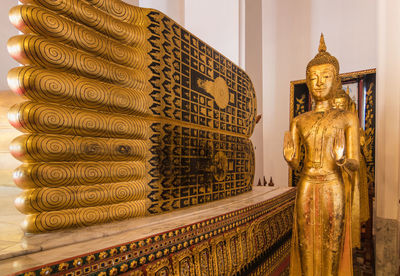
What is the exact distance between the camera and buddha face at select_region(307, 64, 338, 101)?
101 centimetres

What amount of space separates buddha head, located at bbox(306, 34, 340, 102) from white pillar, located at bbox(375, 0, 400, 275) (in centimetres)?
103

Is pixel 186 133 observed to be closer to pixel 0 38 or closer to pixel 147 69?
pixel 147 69

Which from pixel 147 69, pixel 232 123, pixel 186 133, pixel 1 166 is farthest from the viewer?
pixel 232 123

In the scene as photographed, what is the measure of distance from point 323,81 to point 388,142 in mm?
1130

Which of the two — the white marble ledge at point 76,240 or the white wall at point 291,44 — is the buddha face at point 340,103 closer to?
the white wall at point 291,44

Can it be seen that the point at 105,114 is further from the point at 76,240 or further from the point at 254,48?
the point at 254,48

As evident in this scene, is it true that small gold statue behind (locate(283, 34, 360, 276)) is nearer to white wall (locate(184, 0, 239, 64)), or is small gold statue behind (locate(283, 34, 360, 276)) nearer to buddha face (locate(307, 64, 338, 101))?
buddha face (locate(307, 64, 338, 101))

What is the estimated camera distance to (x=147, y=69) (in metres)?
0.89

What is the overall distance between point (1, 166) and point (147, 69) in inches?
36.9

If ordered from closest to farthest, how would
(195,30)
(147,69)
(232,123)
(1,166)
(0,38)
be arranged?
(147,69), (1,166), (232,123), (0,38), (195,30)

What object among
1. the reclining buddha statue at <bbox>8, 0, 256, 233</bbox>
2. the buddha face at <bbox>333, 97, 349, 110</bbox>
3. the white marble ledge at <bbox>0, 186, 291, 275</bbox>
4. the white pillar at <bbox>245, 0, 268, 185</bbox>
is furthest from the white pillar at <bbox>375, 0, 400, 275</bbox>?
the white marble ledge at <bbox>0, 186, 291, 275</bbox>

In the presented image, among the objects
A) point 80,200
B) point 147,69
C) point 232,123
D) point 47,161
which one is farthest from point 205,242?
point 232,123

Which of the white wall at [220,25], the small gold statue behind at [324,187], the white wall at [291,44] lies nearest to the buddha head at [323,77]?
the small gold statue behind at [324,187]

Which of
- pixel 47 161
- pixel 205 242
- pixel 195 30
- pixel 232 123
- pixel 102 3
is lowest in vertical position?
pixel 205 242
